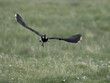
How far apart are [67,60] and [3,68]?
6.54 feet

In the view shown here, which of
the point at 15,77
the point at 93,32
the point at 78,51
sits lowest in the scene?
the point at 15,77

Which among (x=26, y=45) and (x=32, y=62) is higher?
(x=26, y=45)

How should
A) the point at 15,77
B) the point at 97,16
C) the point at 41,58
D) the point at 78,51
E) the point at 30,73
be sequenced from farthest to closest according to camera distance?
the point at 97,16 → the point at 78,51 → the point at 41,58 → the point at 30,73 → the point at 15,77

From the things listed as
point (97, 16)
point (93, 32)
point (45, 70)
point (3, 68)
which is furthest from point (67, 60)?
point (97, 16)

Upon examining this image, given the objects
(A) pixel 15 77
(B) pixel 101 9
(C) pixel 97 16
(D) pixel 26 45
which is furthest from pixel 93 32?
(A) pixel 15 77

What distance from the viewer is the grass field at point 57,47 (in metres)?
5.98

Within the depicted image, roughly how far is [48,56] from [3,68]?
193 cm

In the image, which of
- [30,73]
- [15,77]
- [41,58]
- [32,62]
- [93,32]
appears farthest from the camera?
[93,32]

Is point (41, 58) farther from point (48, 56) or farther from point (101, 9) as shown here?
point (101, 9)

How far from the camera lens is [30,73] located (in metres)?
6.14

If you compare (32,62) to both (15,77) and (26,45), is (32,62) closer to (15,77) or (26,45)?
(15,77)

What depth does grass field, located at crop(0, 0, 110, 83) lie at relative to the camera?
19.6ft

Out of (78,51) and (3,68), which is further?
(78,51)

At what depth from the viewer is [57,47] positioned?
347 inches
